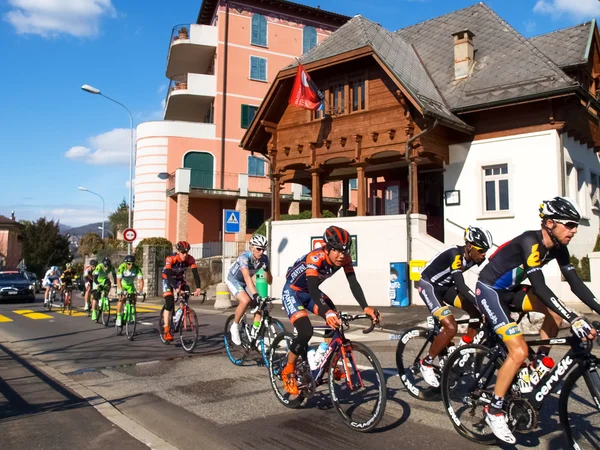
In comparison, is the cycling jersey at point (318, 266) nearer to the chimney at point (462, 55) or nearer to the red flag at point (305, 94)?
the red flag at point (305, 94)

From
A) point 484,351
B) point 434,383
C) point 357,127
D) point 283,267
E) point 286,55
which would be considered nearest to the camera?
point 484,351

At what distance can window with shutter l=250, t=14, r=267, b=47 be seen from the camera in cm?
3731

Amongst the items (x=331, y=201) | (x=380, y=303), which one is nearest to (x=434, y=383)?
(x=380, y=303)

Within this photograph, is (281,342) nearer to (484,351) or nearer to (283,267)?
(484,351)

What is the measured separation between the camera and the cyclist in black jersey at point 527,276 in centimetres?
442

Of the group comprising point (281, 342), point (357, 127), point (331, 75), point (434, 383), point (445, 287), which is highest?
point (331, 75)

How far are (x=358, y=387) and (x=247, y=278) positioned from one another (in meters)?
3.46

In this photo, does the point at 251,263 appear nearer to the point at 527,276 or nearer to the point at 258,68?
the point at 527,276

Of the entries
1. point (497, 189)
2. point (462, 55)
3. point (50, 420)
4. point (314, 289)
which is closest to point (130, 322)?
point (50, 420)

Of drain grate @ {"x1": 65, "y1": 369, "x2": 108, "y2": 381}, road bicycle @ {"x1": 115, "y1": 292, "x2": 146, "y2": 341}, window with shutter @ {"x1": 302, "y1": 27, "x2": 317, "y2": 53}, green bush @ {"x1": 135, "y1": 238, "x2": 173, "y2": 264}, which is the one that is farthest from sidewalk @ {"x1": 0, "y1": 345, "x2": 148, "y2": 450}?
window with shutter @ {"x1": 302, "y1": 27, "x2": 317, "y2": 53}

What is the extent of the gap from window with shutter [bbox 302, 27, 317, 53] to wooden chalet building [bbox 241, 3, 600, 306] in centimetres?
1674

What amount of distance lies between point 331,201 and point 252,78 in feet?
32.5

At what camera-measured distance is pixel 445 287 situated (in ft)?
20.7

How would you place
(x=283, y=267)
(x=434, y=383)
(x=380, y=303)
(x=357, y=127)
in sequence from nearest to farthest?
(x=434, y=383) → (x=380, y=303) → (x=357, y=127) → (x=283, y=267)
